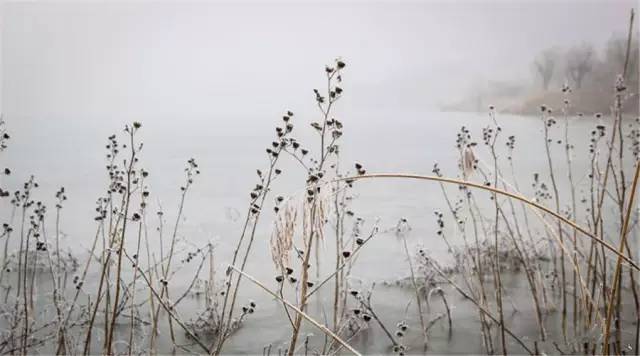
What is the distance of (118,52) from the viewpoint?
220 cm

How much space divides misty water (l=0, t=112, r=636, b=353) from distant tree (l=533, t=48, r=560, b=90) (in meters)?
0.15

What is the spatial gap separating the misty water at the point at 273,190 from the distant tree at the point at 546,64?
6.0 inches

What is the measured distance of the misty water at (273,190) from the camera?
6.98 ft

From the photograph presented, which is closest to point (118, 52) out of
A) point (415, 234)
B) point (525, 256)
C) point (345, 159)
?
point (345, 159)

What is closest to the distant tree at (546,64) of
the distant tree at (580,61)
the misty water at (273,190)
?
the distant tree at (580,61)

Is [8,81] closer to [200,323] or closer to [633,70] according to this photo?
[200,323]

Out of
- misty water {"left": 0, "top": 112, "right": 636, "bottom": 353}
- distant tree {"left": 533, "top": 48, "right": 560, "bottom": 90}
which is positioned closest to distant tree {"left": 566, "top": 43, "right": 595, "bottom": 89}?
distant tree {"left": 533, "top": 48, "right": 560, "bottom": 90}

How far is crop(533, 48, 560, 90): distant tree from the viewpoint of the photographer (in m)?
2.24

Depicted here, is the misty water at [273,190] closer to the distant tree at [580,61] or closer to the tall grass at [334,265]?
the tall grass at [334,265]

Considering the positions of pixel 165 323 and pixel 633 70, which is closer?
pixel 165 323

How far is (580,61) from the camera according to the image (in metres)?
2.24

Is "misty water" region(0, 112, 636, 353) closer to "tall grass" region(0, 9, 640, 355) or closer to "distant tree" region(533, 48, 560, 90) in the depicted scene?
"tall grass" region(0, 9, 640, 355)

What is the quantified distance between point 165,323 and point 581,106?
1654 millimetres

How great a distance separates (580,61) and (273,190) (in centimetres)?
119
